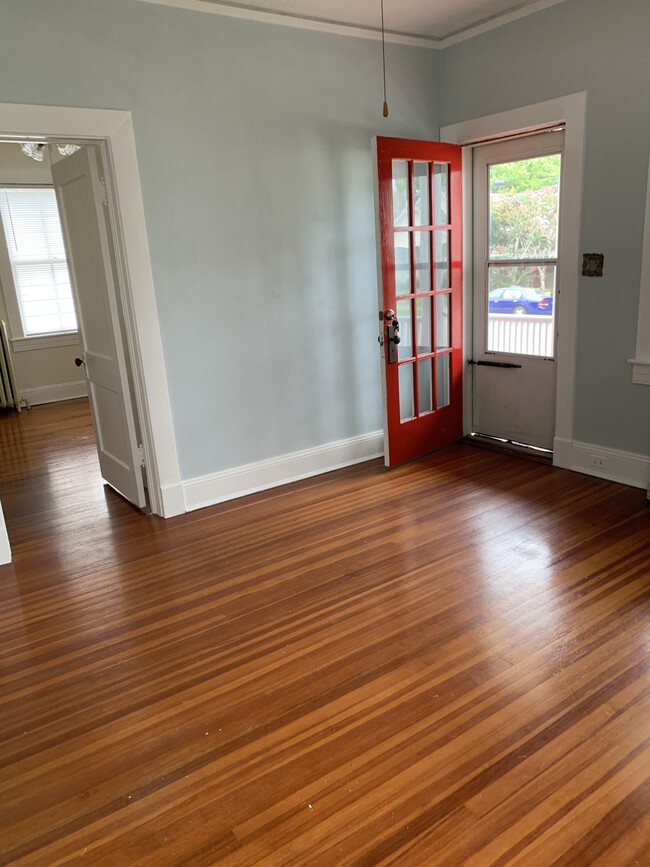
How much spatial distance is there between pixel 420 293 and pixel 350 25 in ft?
5.57

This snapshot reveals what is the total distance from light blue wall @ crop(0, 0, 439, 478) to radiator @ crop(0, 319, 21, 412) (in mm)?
4120

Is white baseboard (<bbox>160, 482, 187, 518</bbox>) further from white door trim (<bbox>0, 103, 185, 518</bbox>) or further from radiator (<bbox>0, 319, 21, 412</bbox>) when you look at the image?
radiator (<bbox>0, 319, 21, 412</bbox>)

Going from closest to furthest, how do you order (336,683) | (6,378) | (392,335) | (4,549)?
1. (336,683)
2. (4,549)
3. (392,335)
4. (6,378)

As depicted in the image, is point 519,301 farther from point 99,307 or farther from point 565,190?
point 99,307

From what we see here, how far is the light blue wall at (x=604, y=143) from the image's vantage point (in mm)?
3430

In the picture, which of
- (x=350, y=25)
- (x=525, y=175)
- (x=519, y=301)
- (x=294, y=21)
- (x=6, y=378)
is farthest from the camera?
(x=6, y=378)

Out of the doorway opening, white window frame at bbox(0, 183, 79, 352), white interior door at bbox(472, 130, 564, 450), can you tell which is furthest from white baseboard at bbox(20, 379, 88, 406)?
white interior door at bbox(472, 130, 564, 450)

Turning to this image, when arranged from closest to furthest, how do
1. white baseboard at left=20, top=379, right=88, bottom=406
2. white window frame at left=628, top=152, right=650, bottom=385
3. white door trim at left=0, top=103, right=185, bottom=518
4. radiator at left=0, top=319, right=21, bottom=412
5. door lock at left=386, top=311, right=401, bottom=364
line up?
white door trim at left=0, top=103, right=185, bottom=518, white window frame at left=628, top=152, right=650, bottom=385, door lock at left=386, top=311, right=401, bottom=364, radiator at left=0, top=319, right=21, bottom=412, white baseboard at left=20, top=379, right=88, bottom=406

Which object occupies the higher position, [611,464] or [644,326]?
[644,326]

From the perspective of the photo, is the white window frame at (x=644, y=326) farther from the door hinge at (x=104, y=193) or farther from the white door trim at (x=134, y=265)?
the door hinge at (x=104, y=193)

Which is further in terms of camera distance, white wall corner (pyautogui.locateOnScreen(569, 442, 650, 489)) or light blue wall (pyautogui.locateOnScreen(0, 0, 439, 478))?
white wall corner (pyautogui.locateOnScreen(569, 442, 650, 489))

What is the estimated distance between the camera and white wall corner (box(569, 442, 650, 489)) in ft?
12.4

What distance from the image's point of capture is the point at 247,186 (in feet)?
12.5

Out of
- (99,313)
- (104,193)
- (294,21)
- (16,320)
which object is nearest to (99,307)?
(99,313)
